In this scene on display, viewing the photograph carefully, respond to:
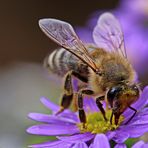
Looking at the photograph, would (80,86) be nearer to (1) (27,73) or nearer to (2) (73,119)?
(2) (73,119)

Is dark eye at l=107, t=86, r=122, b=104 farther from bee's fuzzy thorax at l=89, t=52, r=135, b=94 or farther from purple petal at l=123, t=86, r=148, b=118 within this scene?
purple petal at l=123, t=86, r=148, b=118

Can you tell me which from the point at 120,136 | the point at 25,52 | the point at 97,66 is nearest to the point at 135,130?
the point at 120,136

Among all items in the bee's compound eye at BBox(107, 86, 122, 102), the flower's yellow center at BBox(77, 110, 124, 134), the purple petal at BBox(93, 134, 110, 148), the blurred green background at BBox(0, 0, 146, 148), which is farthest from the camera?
the blurred green background at BBox(0, 0, 146, 148)

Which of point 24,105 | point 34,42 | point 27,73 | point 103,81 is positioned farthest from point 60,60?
point 34,42

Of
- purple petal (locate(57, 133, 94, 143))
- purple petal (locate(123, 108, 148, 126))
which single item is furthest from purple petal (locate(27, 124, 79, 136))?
purple petal (locate(123, 108, 148, 126))

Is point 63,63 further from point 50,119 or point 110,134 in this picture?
point 110,134

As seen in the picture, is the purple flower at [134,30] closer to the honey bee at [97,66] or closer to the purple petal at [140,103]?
the honey bee at [97,66]
